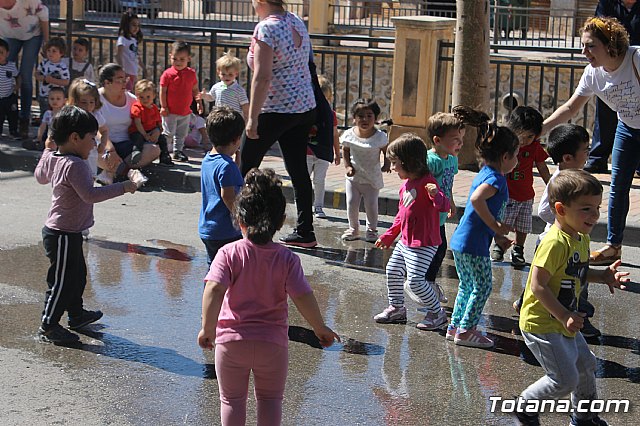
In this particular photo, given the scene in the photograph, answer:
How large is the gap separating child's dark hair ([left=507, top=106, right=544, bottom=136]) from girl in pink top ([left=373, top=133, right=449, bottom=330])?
3.99 feet

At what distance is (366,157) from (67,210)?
319 centimetres

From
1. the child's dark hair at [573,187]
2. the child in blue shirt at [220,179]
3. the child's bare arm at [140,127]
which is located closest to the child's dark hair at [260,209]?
the child's dark hair at [573,187]

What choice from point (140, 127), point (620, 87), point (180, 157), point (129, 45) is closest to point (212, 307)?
point (620, 87)

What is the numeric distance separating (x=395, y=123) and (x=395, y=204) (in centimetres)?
263

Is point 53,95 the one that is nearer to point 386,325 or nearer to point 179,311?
point 179,311

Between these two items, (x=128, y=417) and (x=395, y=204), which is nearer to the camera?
(x=128, y=417)

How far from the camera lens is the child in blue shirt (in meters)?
6.37

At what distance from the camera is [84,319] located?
6.62 metres

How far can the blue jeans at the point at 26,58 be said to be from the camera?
45.8 feet

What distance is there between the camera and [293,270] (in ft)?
14.6

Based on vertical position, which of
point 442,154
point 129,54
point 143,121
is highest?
point 129,54

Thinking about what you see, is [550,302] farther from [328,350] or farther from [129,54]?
[129,54]

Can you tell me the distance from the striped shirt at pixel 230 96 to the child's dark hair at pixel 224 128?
527cm

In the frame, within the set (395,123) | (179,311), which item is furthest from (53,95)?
(179,311)
